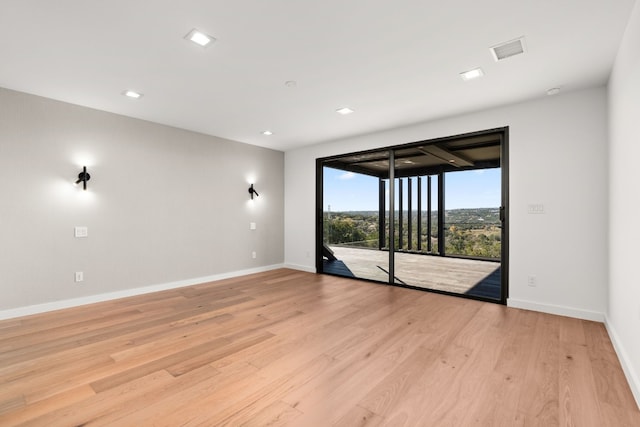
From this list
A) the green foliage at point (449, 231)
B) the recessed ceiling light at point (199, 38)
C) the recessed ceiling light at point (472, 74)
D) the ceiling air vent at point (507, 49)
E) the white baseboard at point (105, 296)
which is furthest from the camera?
the green foliage at point (449, 231)

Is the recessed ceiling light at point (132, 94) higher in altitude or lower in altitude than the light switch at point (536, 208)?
higher

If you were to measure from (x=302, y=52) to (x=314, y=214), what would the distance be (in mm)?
3711

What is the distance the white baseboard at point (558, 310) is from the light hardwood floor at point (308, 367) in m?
0.12

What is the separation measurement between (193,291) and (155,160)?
208cm

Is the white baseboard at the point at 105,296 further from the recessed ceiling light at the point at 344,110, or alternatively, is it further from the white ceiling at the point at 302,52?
the recessed ceiling light at the point at 344,110

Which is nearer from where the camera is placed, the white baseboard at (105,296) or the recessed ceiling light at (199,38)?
the recessed ceiling light at (199,38)

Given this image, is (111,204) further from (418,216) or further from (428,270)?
(418,216)

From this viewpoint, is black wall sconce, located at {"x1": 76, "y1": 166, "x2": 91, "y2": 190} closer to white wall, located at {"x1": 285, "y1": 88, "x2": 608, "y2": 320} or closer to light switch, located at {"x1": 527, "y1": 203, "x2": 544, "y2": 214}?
white wall, located at {"x1": 285, "y1": 88, "x2": 608, "y2": 320}

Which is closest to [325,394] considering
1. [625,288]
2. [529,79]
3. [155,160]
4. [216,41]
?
[625,288]

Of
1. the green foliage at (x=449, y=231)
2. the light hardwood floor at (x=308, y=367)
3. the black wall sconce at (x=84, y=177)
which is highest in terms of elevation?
the black wall sconce at (x=84, y=177)

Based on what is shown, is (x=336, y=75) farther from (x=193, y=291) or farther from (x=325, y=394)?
→ (x=193, y=291)

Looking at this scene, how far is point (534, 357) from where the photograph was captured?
2.42m

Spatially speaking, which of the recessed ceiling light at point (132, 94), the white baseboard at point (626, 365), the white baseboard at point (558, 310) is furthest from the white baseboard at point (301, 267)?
the white baseboard at point (626, 365)

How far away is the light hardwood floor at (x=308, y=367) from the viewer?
1731mm
